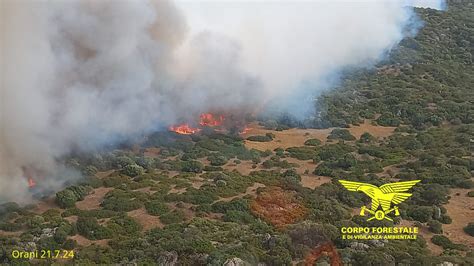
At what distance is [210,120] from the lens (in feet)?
166

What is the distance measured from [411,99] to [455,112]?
6.36 m

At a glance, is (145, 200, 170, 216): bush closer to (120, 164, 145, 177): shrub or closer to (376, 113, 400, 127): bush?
(120, 164, 145, 177): shrub

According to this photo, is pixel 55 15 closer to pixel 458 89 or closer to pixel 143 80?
pixel 143 80

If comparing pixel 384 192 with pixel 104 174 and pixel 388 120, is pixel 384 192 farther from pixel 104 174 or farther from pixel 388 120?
pixel 388 120

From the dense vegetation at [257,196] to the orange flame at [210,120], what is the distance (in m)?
2.62

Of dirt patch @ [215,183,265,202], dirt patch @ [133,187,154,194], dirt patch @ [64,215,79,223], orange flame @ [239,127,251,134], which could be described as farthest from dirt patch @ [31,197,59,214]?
orange flame @ [239,127,251,134]

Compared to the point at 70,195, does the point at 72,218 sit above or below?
below

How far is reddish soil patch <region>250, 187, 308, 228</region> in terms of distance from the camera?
28.7 meters

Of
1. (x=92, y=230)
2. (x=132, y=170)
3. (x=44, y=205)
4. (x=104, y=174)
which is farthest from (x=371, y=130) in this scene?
(x=44, y=205)

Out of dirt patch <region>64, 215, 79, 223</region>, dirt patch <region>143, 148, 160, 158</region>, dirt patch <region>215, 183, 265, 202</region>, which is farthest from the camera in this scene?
dirt patch <region>143, 148, 160, 158</region>

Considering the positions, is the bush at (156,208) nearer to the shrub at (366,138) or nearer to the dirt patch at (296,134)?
the dirt patch at (296,134)

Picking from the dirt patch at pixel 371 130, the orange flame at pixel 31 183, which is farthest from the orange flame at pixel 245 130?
the orange flame at pixel 31 183

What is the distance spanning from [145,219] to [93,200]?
478 centimetres

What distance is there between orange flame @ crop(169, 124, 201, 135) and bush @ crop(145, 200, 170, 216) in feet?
54.4
